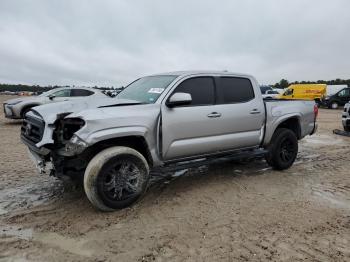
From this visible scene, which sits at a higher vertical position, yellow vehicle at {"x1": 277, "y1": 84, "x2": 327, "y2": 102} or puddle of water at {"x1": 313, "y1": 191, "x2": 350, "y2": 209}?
yellow vehicle at {"x1": 277, "y1": 84, "x2": 327, "y2": 102}

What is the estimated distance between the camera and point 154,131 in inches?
172

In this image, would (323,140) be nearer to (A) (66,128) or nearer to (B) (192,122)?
(B) (192,122)

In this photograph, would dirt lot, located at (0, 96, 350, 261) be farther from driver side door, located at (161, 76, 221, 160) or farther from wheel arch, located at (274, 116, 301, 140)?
wheel arch, located at (274, 116, 301, 140)

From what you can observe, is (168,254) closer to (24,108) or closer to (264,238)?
(264,238)

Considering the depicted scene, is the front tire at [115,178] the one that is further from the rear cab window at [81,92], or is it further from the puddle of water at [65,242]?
the rear cab window at [81,92]

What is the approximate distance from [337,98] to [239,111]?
25.7m

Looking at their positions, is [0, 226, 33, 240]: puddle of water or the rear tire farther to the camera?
the rear tire

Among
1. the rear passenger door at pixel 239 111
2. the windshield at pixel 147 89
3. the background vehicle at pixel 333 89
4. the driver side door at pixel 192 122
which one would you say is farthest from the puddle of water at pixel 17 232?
the background vehicle at pixel 333 89

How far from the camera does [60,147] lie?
4043 mm

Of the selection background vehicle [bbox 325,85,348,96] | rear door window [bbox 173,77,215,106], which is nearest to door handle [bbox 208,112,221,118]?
rear door window [bbox 173,77,215,106]

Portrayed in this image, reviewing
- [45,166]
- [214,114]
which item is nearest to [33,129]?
[45,166]

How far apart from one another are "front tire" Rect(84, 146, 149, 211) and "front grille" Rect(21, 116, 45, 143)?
0.82 m

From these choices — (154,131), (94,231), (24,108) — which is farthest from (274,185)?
(24,108)

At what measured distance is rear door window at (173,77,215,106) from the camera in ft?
16.0
